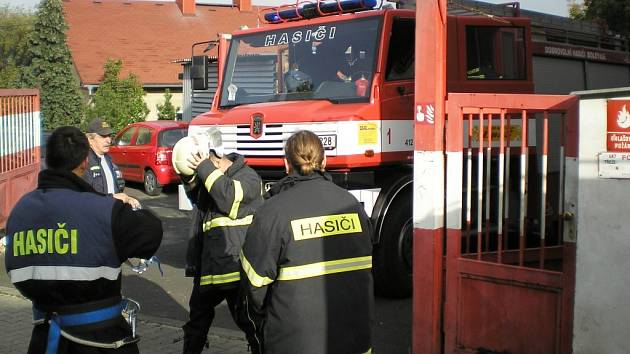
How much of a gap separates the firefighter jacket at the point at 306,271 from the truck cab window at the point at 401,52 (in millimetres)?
4035

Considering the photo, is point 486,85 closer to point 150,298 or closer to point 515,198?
point 515,198

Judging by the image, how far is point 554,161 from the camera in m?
6.27

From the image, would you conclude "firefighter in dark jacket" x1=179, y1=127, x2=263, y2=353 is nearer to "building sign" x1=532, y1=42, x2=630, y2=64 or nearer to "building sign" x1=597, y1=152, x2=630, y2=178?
"building sign" x1=597, y1=152, x2=630, y2=178

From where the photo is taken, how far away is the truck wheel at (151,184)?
16031 mm

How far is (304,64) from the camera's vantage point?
7.85 metres

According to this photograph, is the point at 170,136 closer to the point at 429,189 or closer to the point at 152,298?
the point at 152,298

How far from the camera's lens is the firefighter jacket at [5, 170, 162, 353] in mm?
3217

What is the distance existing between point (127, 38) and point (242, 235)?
31773mm

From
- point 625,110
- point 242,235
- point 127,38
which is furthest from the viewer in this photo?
point 127,38

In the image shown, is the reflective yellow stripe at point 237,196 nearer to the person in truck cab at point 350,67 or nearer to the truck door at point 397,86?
the truck door at point 397,86

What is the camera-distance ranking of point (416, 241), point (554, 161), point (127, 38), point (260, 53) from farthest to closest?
point (127, 38)
point (260, 53)
point (554, 161)
point (416, 241)

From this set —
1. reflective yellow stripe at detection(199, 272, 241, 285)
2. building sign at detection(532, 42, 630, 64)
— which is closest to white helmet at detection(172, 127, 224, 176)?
reflective yellow stripe at detection(199, 272, 241, 285)

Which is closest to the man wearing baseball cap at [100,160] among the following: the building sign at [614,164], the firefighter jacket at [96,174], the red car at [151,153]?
the firefighter jacket at [96,174]

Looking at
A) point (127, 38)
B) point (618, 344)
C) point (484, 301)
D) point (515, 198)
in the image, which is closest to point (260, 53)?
point (515, 198)
